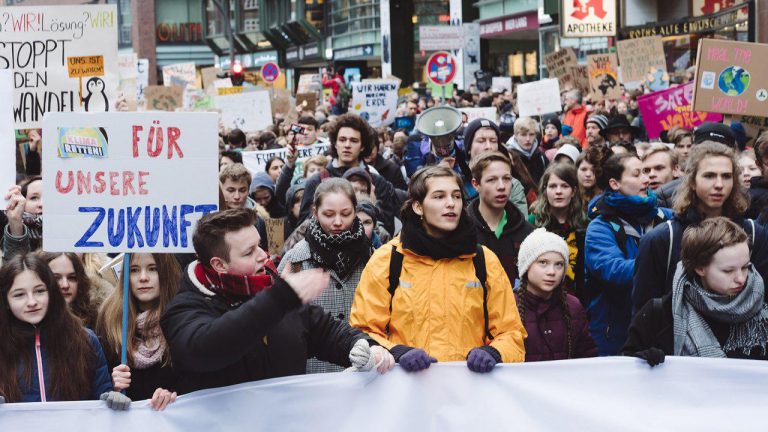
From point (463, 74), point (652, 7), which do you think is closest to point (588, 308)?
point (652, 7)

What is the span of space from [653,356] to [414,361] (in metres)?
0.81

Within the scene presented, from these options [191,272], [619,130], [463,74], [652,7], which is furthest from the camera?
[463,74]

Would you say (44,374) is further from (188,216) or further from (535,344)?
(535,344)

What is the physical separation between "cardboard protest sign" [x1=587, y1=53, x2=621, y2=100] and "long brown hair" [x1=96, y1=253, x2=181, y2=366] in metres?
12.2

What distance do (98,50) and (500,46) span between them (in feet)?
114

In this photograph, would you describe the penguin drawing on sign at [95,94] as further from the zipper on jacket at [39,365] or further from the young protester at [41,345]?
the zipper on jacket at [39,365]

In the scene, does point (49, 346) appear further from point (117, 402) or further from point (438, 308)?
point (438, 308)

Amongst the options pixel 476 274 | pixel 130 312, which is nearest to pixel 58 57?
pixel 130 312

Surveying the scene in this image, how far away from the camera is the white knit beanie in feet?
16.7

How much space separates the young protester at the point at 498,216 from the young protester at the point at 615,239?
1.23 ft

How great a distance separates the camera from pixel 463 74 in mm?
37375

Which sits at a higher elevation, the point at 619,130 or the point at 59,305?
the point at 619,130

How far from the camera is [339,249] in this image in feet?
16.8

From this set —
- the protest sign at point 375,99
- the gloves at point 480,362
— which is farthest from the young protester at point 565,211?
the protest sign at point 375,99
